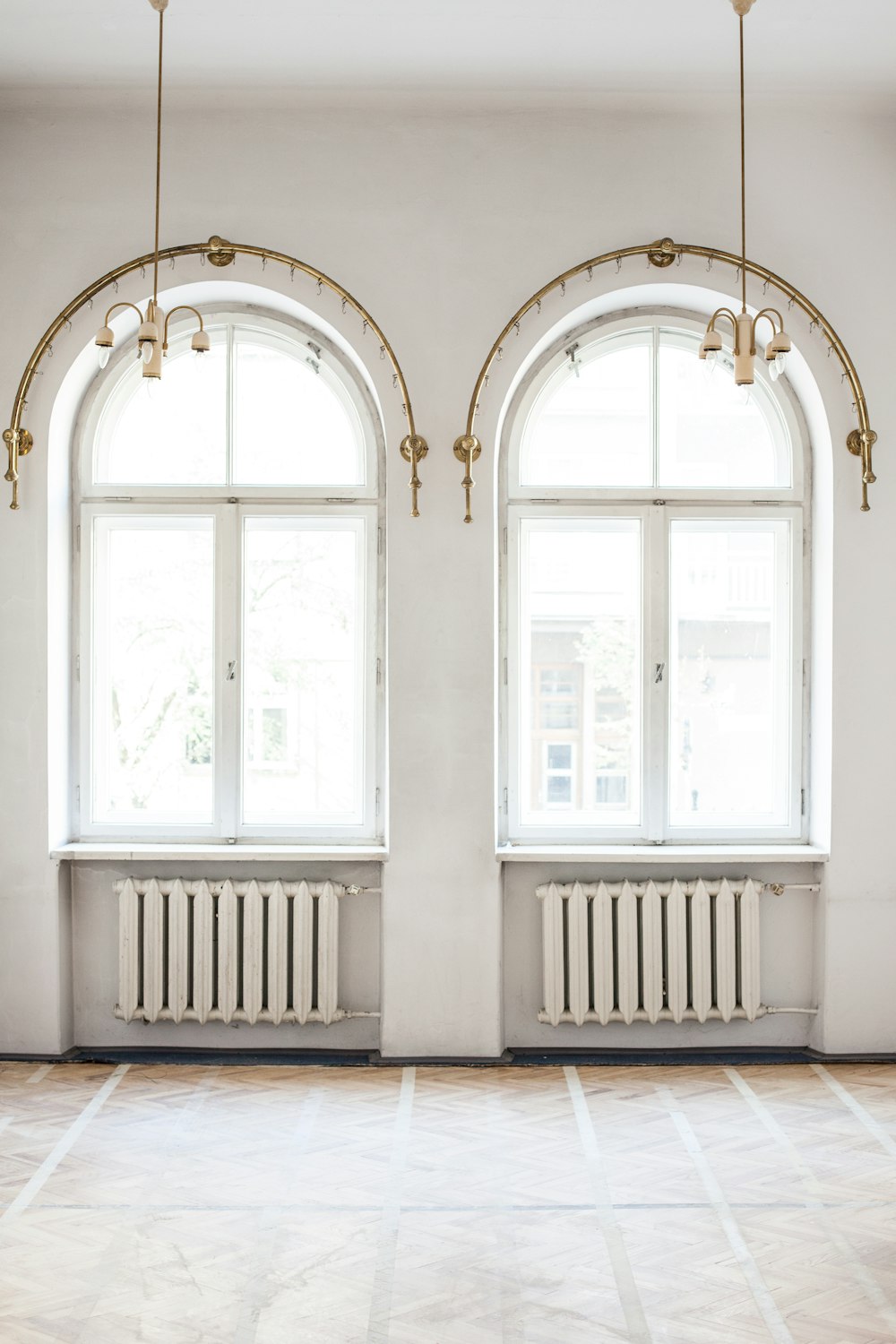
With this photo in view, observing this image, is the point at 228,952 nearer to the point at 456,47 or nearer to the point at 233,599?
the point at 233,599

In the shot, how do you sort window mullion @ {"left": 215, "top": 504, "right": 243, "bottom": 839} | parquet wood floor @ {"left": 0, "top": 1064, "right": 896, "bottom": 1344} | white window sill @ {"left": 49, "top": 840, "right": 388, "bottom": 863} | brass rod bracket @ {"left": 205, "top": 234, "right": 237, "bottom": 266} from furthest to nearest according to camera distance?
1. window mullion @ {"left": 215, "top": 504, "right": 243, "bottom": 839}
2. white window sill @ {"left": 49, "top": 840, "right": 388, "bottom": 863}
3. brass rod bracket @ {"left": 205, "top": 234, "right": 237, "bottom": 266}
4. parquet wood floor @ {"left": 0, "top": 1064, "right": 896, "bottom": 1344}

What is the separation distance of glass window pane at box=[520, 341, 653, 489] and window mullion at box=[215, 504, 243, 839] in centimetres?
136

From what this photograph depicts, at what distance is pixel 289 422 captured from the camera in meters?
5.20

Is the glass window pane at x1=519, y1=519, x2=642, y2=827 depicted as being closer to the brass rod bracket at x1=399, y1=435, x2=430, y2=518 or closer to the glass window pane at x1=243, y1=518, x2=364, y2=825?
the brass rod bracket at x1=399, y1=435, x2=430, y2=518

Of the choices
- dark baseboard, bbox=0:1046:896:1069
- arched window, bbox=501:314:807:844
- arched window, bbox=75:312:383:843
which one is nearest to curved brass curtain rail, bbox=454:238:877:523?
arched window, bbox=501:314:807:844

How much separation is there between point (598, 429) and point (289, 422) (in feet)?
4.62

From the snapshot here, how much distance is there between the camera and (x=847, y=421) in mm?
4945

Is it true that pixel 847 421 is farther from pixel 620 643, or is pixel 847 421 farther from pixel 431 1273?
pixel 431 1273

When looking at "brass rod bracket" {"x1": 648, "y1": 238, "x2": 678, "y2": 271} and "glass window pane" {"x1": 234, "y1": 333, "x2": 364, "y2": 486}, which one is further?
"glass window pane" {"x1": 234, "y1": 333, "x2": 364, "y2": 486}

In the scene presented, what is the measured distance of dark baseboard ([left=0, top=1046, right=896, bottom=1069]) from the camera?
4.89 meters

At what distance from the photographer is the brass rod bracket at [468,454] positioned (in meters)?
4.84

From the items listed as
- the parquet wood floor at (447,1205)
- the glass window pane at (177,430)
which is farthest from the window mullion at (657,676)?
the glass window pane at (177,430)

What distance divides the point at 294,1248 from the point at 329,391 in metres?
3.52

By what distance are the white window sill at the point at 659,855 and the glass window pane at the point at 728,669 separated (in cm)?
23
